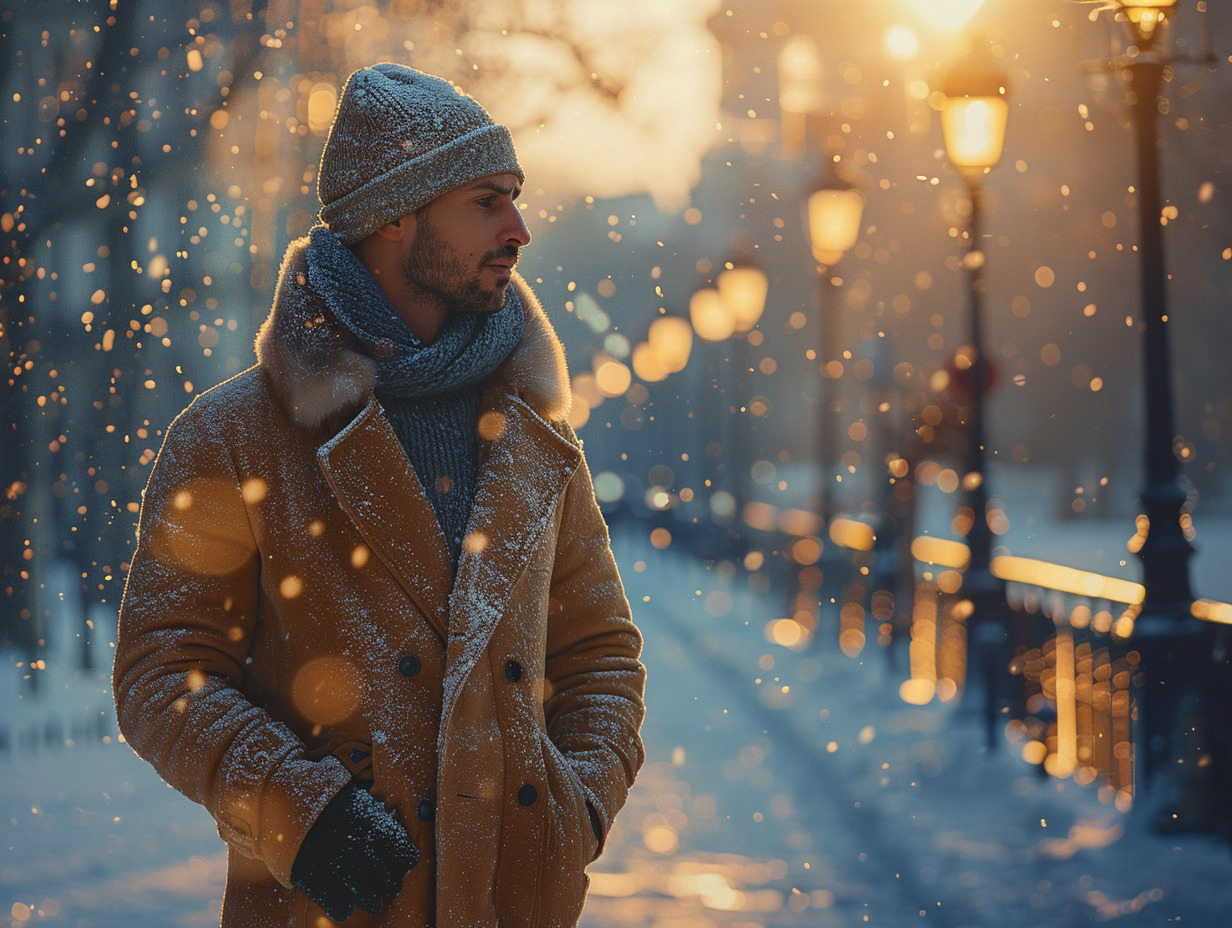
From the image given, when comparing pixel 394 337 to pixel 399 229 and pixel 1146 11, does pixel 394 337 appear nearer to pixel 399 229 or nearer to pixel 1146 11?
pixel 399 229

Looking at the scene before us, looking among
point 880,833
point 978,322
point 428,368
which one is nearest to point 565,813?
point 428,368

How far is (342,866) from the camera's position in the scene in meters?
1.97

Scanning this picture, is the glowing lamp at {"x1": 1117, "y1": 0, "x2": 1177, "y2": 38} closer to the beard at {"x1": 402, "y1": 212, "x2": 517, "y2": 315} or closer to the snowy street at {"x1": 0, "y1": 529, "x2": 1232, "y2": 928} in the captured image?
the snowy street at {"x1": 0, "y1": 529, "x2": 1232, "y2": 928}

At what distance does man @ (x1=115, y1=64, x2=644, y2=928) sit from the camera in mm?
2045

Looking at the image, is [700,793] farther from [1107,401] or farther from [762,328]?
[762,328]

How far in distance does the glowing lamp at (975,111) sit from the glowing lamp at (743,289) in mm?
8930

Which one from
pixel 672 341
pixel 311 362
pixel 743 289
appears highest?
pixel 311 362

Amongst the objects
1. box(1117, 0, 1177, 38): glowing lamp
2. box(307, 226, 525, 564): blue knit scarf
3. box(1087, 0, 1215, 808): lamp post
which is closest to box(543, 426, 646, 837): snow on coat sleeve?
box(307, 226, 525, 564): blue knit scarf

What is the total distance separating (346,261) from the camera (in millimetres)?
2277

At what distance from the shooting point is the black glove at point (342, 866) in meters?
1.97

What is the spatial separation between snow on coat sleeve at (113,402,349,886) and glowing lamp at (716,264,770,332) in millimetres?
15764

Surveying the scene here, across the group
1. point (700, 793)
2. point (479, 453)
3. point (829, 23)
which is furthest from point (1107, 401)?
point (479, 453)

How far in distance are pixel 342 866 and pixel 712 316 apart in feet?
60.1

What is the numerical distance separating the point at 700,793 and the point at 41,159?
558 centimetres
